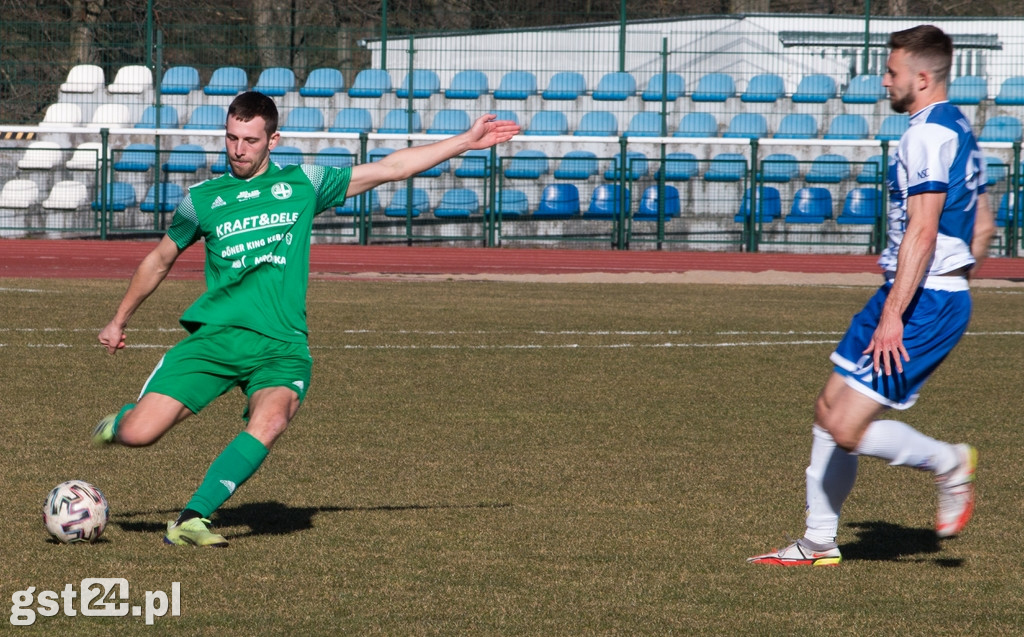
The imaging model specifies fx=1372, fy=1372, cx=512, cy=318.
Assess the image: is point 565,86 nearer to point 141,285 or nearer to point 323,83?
point 323,83

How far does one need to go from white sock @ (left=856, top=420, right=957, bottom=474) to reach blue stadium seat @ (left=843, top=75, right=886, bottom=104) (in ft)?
82.3

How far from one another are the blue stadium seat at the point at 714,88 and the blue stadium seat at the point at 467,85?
4554 mm

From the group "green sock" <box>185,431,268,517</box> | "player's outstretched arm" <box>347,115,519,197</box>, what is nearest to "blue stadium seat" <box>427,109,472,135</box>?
"player's outstretched arm" <box>347,115,519,197</box>

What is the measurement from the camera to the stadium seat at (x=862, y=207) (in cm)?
2620

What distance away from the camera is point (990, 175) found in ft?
85.1

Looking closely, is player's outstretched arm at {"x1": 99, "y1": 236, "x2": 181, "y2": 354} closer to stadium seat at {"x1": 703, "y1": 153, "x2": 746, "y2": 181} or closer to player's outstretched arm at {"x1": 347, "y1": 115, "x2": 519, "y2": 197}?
player's outstretched arm at {"x1": 347, "y1": 115, "x2": 519, "y2": 197}

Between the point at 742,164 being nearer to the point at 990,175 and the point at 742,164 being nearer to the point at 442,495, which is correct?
the point at 990,175

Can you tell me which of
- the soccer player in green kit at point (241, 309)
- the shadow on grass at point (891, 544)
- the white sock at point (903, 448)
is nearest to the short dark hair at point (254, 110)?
the soccer player in green kit at point (241, 309)

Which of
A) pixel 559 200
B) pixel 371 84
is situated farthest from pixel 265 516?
pixel 371 84

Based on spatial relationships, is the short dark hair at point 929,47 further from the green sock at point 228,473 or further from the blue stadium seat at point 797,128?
the blue stadium seat at point 797,128

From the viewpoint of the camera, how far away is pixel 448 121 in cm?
2873

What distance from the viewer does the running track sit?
2122 cm

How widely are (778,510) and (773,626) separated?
1750 millimetres

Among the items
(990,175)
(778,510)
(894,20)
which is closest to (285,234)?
(778,510)
